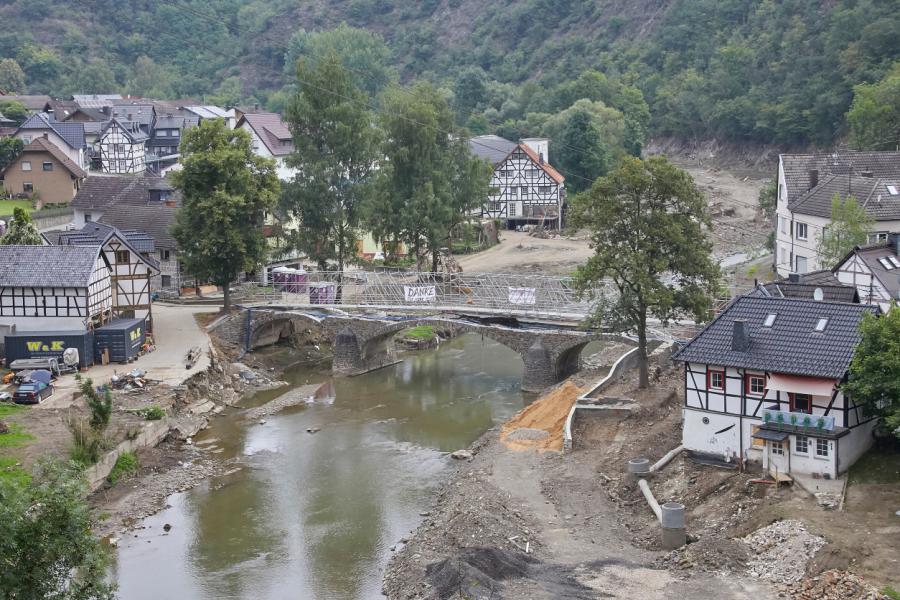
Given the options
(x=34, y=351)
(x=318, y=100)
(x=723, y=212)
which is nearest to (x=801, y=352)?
(x=34, y=351)

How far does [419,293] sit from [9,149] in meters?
45.0

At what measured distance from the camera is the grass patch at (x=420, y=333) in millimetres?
66812

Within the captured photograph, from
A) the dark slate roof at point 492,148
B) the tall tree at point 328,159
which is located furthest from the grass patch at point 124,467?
the dark slate roof at point 492,148

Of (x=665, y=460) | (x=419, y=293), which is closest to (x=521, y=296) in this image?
(x=419, y=293)

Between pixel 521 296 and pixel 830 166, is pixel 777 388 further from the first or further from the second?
pixel 830 166

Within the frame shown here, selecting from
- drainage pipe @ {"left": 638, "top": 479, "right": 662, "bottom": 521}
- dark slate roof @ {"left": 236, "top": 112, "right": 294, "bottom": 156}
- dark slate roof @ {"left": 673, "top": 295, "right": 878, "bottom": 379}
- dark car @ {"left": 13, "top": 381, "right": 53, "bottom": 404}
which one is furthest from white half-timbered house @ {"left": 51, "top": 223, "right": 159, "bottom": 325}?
dark slate roof @ {"left": 236, "top": 112, "right": 294, "bottom": 156}

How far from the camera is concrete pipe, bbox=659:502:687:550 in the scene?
112ft

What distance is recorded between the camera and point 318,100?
222 ft

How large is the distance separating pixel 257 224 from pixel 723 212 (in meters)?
44.0

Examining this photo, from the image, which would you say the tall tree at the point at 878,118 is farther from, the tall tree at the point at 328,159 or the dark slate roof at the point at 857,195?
the tall tree at the point at 328,159

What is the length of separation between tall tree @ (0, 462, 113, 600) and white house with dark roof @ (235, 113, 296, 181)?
64050 mm

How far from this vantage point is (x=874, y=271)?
47.1 metres

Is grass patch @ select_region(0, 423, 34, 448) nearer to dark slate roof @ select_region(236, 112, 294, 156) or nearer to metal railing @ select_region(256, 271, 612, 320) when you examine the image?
metal railing @ select_region(256, 271, 612, 320)

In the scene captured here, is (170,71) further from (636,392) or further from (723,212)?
(636,392)
